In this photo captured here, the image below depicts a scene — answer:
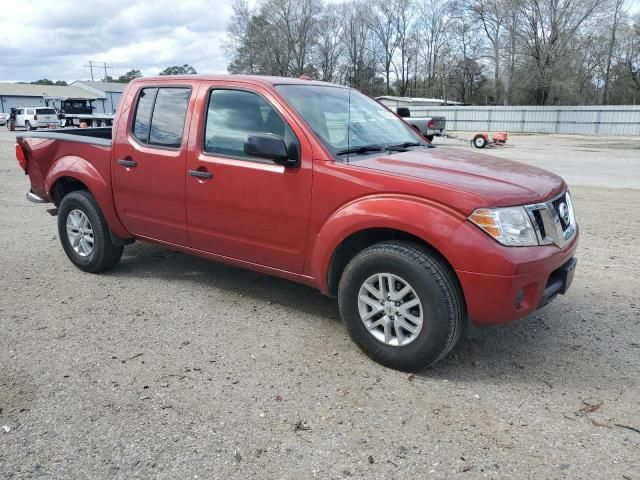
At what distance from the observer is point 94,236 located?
5.29 m

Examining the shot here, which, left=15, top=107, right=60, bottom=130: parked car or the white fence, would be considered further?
left=15, top=107, right=60, bottom=130: parked car

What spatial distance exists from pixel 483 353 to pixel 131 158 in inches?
129

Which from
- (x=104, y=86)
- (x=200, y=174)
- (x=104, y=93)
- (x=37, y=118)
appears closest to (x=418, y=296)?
(x=200, y=174)

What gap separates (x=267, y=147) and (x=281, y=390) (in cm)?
154

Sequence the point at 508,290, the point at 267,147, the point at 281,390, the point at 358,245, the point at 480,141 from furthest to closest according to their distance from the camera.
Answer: the point at 480,141 → the point at 358,245 → the point at 267,147 → the point at 281,390 → the point at 508,290

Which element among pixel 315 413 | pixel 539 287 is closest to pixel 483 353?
pixel 539 287

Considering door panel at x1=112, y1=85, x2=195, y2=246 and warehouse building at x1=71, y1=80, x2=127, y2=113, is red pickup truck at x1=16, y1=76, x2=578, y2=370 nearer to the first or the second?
door panel at x1=112, y1=85, x2=195, y2=246

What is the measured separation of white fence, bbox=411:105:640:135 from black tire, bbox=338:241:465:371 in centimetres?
3704

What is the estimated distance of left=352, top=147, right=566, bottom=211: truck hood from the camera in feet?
10.5

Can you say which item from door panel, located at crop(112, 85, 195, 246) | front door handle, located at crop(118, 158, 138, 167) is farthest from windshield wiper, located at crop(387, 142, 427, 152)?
front door handle, located at crop(118, 158, 138, 167)

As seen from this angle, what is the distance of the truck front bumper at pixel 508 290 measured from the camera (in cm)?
312

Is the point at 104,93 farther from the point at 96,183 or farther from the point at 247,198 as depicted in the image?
the point at 247,198

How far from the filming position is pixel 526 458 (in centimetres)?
270

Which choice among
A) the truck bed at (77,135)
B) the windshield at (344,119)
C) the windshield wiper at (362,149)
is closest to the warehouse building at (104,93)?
the truck bed at (77,135)
